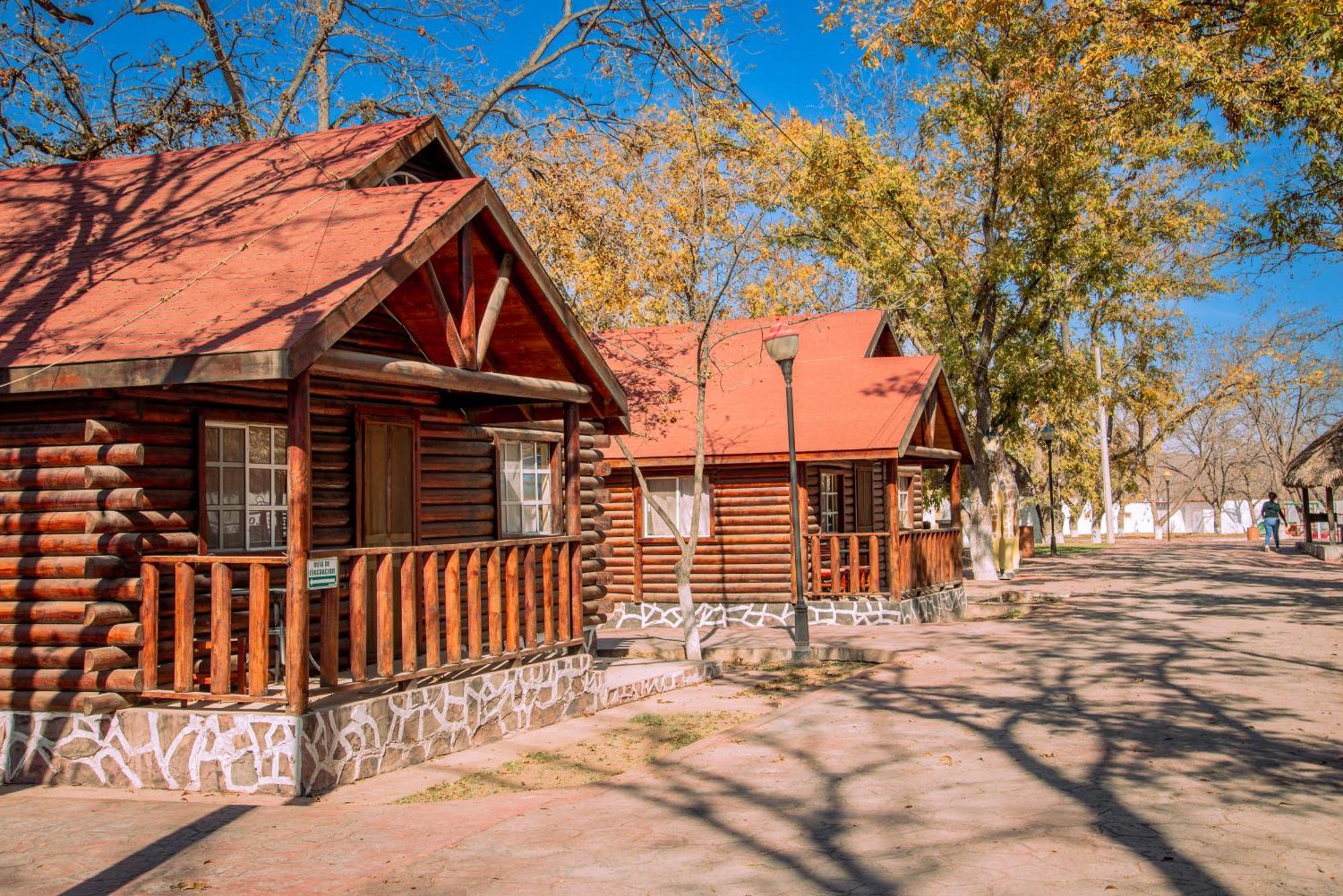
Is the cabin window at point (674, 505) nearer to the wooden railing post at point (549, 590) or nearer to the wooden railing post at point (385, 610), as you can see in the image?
the wooden railing post at point (549, 590)

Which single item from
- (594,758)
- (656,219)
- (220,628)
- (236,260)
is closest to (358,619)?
(220,628)

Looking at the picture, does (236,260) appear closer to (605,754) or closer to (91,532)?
(91,532)

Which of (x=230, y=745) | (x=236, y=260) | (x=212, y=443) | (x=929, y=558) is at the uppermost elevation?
(x=236, y=260)

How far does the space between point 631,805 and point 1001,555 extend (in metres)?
27.2

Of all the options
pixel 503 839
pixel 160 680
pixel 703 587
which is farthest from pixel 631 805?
pixel 703 587

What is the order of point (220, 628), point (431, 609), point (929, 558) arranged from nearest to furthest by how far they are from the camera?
point (220, 628) < point (431, 609) < point (929, 558)

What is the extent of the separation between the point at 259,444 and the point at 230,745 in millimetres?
3058

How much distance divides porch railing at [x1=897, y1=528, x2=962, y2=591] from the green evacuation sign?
13.3 meters

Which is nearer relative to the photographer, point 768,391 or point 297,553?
point 297,553

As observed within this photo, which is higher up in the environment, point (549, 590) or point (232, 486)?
point (232, 486)

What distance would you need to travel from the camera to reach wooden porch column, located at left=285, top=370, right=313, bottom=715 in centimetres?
794

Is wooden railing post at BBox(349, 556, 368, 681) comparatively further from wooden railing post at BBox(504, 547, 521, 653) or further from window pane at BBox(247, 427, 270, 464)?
window pane at BBox(247, 427, 270, 464)

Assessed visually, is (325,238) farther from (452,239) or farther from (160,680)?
(160,680)

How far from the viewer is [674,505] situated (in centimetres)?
2122
